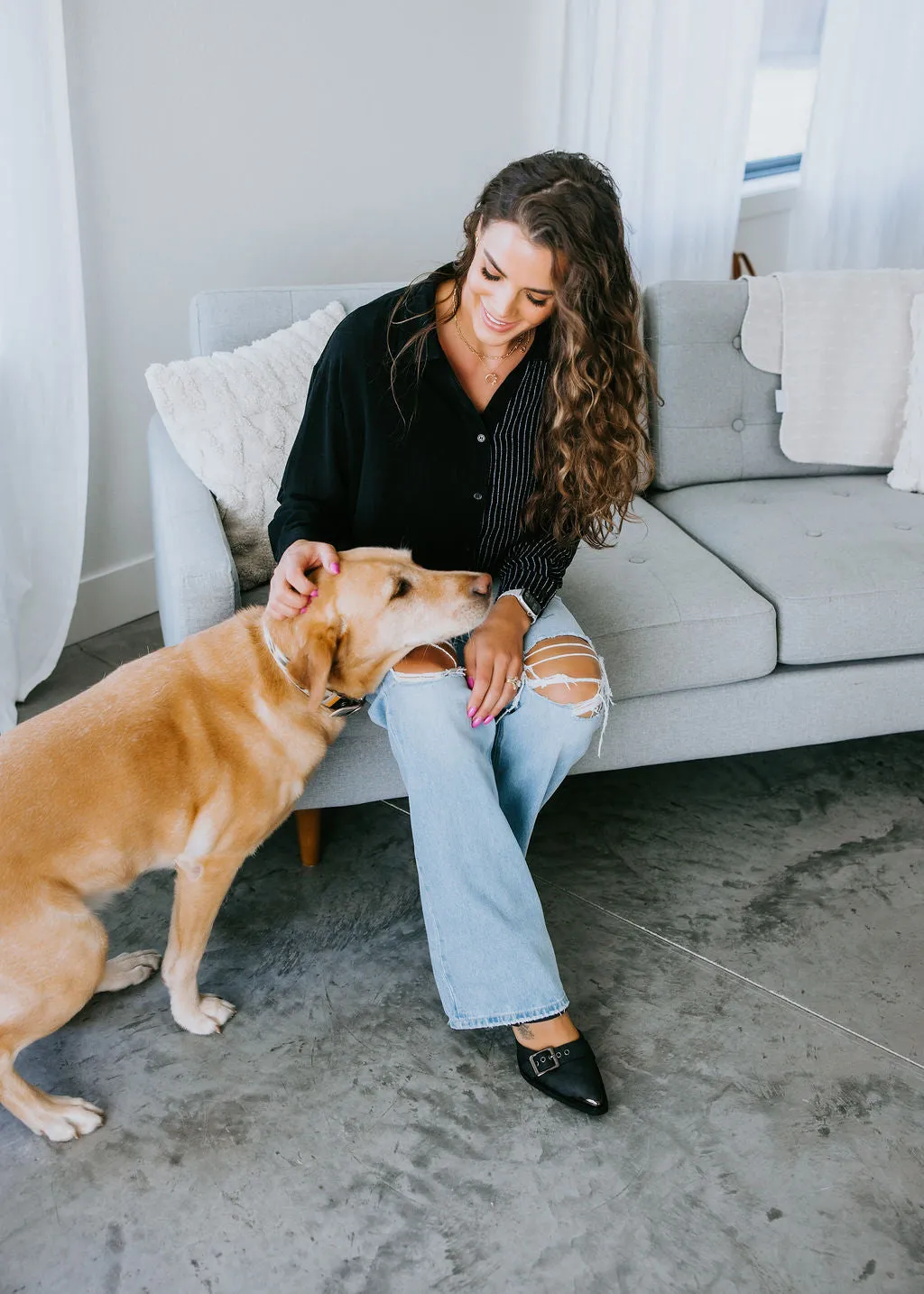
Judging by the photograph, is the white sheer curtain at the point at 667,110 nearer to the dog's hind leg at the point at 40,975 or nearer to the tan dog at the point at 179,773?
the tan dog at the point at 179,773

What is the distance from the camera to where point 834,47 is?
3740 millimetres

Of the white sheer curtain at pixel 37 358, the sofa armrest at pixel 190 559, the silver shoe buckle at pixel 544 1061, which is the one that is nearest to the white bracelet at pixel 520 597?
the sofa armrest at pixel 190 559

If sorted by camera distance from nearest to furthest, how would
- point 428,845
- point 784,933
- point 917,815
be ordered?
point 428,845, point 784,933, point 917,815

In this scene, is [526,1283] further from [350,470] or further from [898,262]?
[898,262]

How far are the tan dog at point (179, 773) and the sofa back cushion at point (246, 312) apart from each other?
902mm

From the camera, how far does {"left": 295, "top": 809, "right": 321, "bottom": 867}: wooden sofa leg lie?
1.96 m

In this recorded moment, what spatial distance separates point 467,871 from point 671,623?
2.28ft

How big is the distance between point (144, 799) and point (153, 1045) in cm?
46

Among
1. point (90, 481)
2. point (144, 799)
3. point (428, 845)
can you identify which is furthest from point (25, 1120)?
point (90, 481)

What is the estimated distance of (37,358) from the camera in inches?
91.2

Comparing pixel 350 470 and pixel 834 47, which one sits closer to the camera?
pixel 350 470

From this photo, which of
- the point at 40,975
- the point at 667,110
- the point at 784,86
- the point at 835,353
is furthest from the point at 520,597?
the point at 784,86

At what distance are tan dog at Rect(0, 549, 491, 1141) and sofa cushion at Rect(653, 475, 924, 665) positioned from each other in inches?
31.8

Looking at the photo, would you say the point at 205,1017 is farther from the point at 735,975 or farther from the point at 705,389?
the point at 705,389
